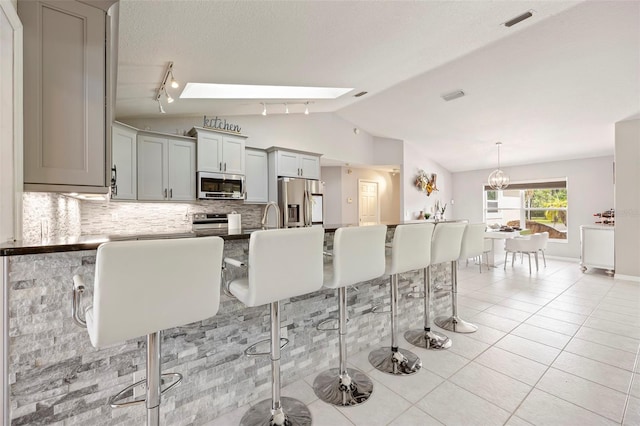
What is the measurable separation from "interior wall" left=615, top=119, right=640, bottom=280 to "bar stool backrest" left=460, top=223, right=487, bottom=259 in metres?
3.89

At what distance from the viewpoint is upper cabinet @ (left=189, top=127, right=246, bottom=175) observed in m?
3.89

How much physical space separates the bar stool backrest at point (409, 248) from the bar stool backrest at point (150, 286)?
1.32m

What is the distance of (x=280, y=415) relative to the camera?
1555 millimetres

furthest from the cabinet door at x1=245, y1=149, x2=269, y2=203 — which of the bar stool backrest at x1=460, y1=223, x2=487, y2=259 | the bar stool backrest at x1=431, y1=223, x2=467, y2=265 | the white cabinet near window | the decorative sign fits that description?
the white cabinet near window

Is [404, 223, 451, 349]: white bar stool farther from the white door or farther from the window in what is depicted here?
the window

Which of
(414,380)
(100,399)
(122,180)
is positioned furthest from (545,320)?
(122,180)

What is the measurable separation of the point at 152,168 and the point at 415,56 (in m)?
3.53

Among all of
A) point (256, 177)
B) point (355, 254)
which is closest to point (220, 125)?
point (256, 177)

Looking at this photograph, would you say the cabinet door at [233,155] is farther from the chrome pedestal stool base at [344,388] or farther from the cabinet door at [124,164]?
the chrome pedestal stool base at [344,388]

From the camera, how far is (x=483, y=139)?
5.78 meters

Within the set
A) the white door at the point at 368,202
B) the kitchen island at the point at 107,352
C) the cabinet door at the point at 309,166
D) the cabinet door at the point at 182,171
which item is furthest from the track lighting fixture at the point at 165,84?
the white door at the point at 368,202

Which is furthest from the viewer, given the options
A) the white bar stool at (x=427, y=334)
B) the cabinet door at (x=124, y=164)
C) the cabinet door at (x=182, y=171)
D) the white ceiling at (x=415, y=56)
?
the cabinet door at (x=182, y=171)

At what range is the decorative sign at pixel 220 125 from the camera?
14.0 feet

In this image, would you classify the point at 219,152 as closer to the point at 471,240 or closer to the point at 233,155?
the point at 233,155
